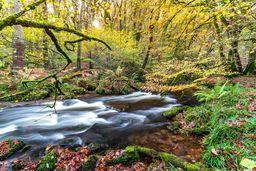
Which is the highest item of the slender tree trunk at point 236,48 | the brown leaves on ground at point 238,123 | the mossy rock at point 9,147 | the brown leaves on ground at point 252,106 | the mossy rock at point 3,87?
the slender tree trunk at point 236,48

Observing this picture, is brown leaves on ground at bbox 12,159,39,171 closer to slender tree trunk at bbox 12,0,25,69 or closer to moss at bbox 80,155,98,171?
moss at bbox 80,155,98,171

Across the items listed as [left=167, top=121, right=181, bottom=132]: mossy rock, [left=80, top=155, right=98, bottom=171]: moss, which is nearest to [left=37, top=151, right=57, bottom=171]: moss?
[left=80, top=155, right=98, bottom=171]: moss

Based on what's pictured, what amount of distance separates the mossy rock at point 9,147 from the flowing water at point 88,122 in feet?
1.08

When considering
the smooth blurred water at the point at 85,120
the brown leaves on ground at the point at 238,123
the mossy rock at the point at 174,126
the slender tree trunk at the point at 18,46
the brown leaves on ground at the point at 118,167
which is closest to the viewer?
the brown leaves on ground at the point at 118,167

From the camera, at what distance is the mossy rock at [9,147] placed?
522 centimetres

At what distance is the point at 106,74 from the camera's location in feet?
48.2

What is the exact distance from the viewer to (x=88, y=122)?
25.6ft

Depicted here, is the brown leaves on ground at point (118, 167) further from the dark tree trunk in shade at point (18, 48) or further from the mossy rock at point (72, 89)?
the mossy rock at point (72, 89)

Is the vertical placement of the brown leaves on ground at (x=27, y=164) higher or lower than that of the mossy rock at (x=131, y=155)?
lower

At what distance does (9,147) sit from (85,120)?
2.91 meters

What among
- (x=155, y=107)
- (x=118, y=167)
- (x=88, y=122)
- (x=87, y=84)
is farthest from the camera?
(x=87, y=84)

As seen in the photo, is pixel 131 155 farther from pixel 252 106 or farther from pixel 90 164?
pixel 252 106

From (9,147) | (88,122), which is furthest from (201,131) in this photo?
(9,147)

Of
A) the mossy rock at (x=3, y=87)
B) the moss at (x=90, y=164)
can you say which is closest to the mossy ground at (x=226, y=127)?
the moss at (x=90, y=164)
